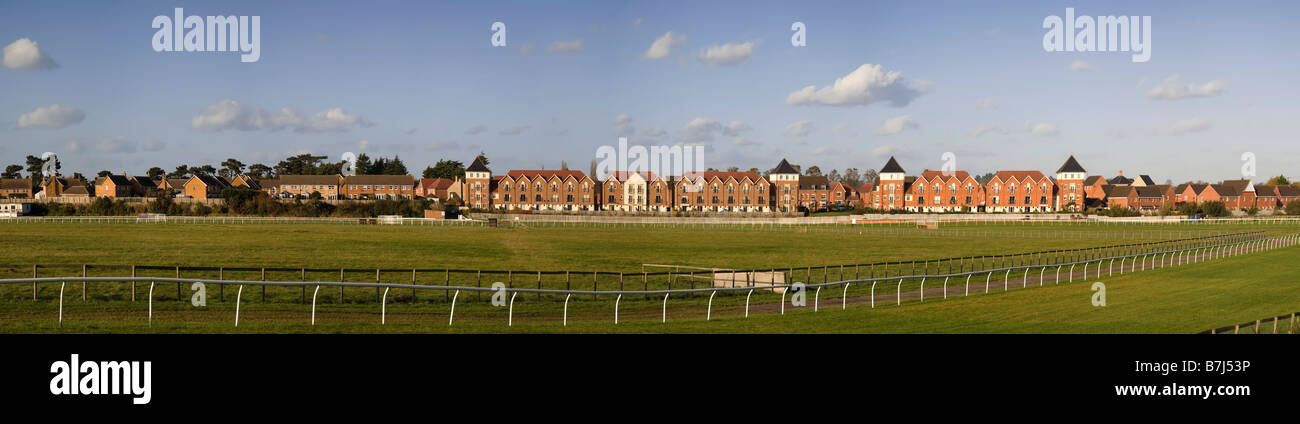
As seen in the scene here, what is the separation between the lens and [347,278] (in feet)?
106

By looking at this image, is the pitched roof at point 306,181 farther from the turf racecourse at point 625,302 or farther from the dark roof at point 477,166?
the turf racecourse at point 625,302

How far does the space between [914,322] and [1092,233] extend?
2557 inches

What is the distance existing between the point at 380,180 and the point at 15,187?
211 ft

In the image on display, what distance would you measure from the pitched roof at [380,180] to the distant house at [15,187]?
177 feet

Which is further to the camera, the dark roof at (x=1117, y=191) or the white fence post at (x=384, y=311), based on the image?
the dark roof at (x=1117, y=191)

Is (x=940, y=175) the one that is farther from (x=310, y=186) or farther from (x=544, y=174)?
(x=310, y=186)

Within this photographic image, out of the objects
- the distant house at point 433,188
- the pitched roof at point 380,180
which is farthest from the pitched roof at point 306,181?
the distant house at point 433,188

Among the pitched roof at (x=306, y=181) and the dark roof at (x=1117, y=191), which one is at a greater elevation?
the pitched roof at (x=306, y=181)

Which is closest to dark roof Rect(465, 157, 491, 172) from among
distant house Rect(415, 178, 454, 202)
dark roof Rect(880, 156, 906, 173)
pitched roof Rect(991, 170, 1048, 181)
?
distant house Rect(415, 178, 454, 202)

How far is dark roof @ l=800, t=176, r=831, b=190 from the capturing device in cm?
14688

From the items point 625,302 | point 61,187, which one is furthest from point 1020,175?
point 61,187

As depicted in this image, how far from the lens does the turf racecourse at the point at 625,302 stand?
1841cm

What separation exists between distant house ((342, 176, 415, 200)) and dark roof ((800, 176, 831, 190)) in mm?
68647
